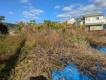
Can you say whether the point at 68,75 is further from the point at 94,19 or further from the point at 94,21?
the point at 94,19

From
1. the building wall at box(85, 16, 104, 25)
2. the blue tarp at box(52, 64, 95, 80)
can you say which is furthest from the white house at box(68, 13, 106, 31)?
the blue tarp at box(52, 64, 95, 80)

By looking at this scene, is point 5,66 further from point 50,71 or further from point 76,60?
point 76,60

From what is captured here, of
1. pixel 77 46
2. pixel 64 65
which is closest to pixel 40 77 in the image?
pixel 64 65

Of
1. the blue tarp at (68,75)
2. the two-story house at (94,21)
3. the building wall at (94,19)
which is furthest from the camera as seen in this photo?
the building wall at (94,19)

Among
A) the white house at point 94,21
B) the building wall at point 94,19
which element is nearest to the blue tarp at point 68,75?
the white house at point 94,21

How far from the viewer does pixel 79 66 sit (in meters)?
5.98

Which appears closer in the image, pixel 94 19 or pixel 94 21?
pixel 94 21

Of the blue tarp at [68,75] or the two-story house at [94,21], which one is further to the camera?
the two-story house at [94,21]

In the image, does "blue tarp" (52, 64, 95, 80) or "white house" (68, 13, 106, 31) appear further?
"white house" (68, 13, 106, 31)

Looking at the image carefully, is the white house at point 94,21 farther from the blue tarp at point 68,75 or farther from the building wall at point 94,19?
the blue tarp at point 68,75

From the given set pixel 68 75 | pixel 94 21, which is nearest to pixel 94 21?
pixel 94 21

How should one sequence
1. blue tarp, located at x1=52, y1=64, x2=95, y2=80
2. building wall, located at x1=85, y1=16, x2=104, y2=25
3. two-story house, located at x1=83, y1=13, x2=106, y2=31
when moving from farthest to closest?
building wall, located at x1=85, y1=16, x2=104, y2=25, two-story house, located at x1=83, y1=13, x2=106, y2=31, blue tarp, located at x1=52, y1=64, x2=95, y2=80

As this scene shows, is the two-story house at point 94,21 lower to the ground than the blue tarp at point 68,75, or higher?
higher

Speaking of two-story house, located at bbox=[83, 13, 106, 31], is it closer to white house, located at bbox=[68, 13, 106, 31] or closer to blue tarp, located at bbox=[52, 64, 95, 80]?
white house, located at bbox=[68, 13, 106, 31]
